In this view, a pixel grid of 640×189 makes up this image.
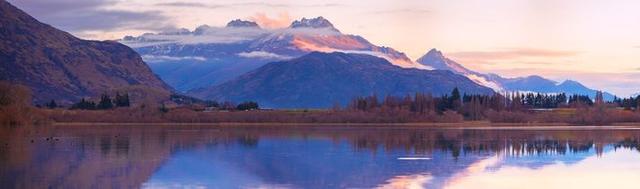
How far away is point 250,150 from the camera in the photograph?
73500 millimetres

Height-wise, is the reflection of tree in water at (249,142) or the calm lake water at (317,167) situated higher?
the reflection of tree in water at (249,142)

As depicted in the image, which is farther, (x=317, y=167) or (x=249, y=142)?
(x=249, y=142)

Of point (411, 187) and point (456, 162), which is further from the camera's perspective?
point (456, 162)

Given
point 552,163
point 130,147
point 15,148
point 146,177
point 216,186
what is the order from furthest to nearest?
point 130,147
point 15,148
point 552,163
point 146,177
point 216,186

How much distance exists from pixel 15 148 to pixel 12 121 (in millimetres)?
82144

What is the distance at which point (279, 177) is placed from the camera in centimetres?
4647

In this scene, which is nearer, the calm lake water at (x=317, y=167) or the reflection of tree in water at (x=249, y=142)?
the calm lake water at (x=317, y=167)

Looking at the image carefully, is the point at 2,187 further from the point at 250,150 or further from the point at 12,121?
the point at 12,121

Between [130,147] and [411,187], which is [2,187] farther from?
[130,147]

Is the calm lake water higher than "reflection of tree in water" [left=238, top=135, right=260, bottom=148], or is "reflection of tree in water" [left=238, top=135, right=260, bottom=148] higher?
"reflection of tree in water" [left=238, top=135, right=260, bottom=148]

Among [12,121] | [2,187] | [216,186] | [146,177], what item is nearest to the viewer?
[2,187]

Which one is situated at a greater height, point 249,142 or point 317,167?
point 249,142

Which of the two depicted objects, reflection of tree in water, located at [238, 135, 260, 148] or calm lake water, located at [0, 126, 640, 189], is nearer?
calm lake water, located at [0, 126, 640, 189]

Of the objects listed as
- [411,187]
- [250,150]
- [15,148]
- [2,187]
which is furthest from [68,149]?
[411,187]
